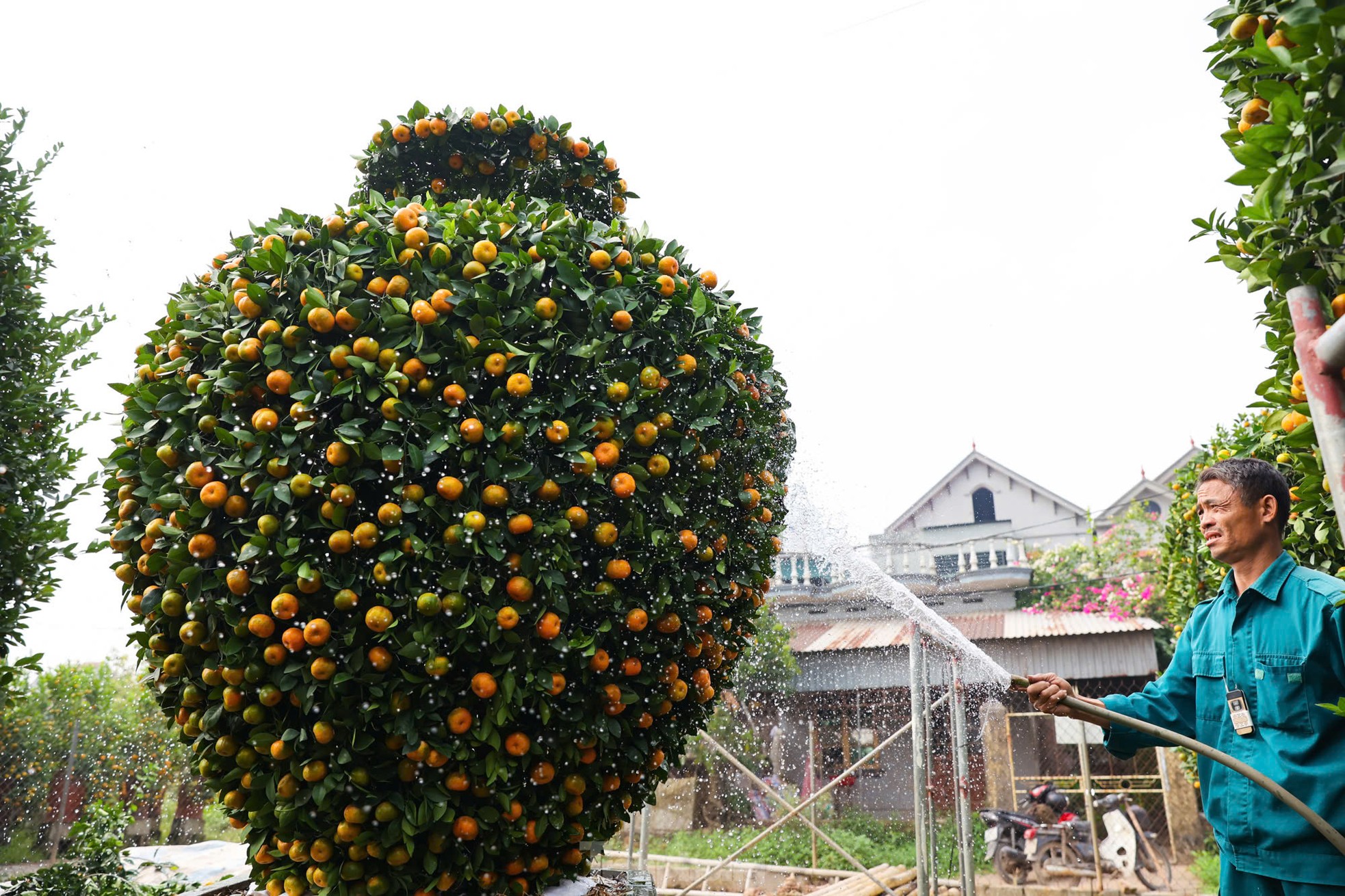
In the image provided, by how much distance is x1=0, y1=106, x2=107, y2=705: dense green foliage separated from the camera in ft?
11.3

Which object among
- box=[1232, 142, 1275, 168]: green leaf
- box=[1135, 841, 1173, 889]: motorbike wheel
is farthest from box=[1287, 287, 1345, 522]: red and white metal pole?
box=[1135, 841, 1173, 889]: motorbike wheel

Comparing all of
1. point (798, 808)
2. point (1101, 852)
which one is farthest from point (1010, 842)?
point (798, 808)

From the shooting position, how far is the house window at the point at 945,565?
1652 centimetres

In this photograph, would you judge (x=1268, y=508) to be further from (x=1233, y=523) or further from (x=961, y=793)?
(x=961, y=793)

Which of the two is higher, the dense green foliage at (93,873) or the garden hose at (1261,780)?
the garden hose at (1261,780)

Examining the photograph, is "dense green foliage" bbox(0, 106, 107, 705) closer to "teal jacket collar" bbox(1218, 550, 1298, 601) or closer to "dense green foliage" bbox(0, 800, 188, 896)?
"dense green foliage" bbox(0, 800, 188, 896)

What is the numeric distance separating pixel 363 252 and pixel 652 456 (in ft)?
2.89

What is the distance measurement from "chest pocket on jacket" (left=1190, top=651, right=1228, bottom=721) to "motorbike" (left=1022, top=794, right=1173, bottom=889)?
7580 mm

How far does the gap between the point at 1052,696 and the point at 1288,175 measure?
1259mm

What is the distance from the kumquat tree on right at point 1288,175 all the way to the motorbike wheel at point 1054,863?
26.7ft

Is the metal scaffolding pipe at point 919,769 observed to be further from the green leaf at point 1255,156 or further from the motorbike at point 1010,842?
the green leaf at point 1255,156

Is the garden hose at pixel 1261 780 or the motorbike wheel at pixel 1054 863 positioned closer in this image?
the garden hose at pixel 1261 780

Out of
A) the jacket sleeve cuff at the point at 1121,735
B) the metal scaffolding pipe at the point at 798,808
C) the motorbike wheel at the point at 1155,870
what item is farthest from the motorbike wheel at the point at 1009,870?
the jacket sleeve cuff at the point at 1121,735

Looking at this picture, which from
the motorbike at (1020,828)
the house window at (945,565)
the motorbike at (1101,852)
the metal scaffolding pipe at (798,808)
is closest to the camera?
the metal scaffolding pipe at (798,808)
